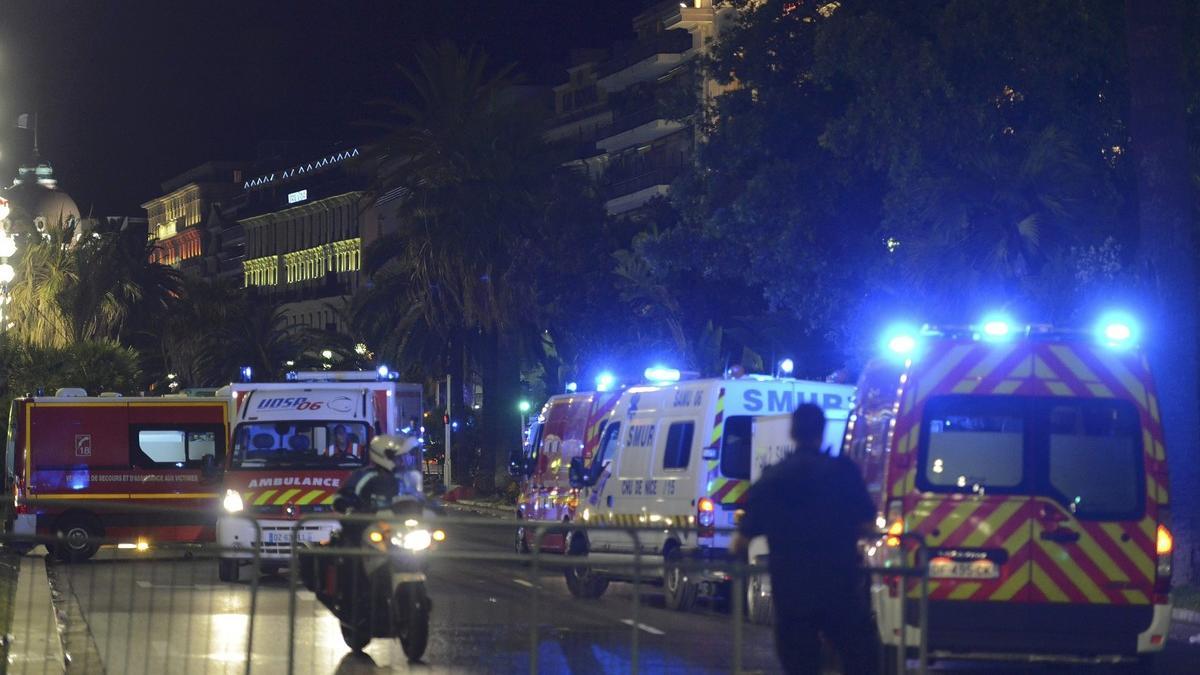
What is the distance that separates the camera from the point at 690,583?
11352 millimetres

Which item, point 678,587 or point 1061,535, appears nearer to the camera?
point 678,587

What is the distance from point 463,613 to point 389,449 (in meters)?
4.76

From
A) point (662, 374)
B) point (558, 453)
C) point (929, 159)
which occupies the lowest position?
point (558, 453)

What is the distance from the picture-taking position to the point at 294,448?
88.3 ft

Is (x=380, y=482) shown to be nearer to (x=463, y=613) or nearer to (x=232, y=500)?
(x=463, y=613)

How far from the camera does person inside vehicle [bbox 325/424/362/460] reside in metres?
26.8

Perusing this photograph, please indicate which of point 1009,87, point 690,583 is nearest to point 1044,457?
point 690,583

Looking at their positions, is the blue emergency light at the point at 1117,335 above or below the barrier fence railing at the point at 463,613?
above

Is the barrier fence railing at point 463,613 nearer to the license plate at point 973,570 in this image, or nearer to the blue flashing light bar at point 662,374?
the license plate at point 973,570

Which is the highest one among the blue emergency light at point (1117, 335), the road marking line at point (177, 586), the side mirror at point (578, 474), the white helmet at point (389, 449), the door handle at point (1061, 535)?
the blue emergency light at point (1117, 335)

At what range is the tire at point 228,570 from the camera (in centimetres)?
970

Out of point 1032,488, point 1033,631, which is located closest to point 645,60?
point 1032,488

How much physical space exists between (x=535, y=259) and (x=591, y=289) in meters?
2.34

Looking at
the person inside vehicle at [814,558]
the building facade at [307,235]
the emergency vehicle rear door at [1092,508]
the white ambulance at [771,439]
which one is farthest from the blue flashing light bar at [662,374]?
the building facade at [307,235]
